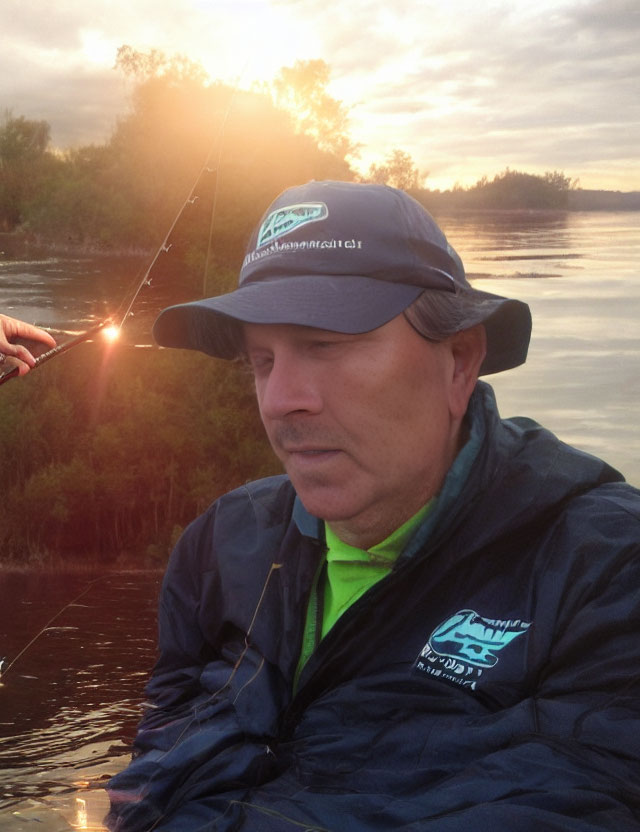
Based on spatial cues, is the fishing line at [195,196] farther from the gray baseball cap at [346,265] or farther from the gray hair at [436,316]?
the gray hair at [436,316]

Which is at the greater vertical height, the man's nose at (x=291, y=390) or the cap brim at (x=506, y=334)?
the cap brim at (x=506, y=334)

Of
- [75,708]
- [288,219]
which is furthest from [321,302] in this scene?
[75,708]

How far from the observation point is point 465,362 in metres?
2.02

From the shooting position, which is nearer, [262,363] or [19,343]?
[262,363]

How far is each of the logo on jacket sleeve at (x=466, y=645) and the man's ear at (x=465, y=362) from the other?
0.44 m

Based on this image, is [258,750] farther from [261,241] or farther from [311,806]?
[261,241]

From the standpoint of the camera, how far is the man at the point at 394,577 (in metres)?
1.54

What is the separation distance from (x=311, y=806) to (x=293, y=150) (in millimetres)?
9590

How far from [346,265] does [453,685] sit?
78cm

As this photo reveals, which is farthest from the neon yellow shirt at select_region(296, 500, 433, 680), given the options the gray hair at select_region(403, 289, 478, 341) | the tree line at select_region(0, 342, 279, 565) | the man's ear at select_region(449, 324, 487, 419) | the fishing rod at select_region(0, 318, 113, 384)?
the tree line at select_region(0, 342, 279, 565)

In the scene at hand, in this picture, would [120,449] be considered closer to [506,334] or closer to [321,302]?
[506,334]

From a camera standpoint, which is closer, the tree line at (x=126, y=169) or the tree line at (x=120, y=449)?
the tree line at (x=126, y=169)

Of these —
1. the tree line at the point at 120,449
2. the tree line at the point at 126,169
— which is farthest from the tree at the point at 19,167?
the tree line at the point at 120,449

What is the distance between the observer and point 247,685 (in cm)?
194
